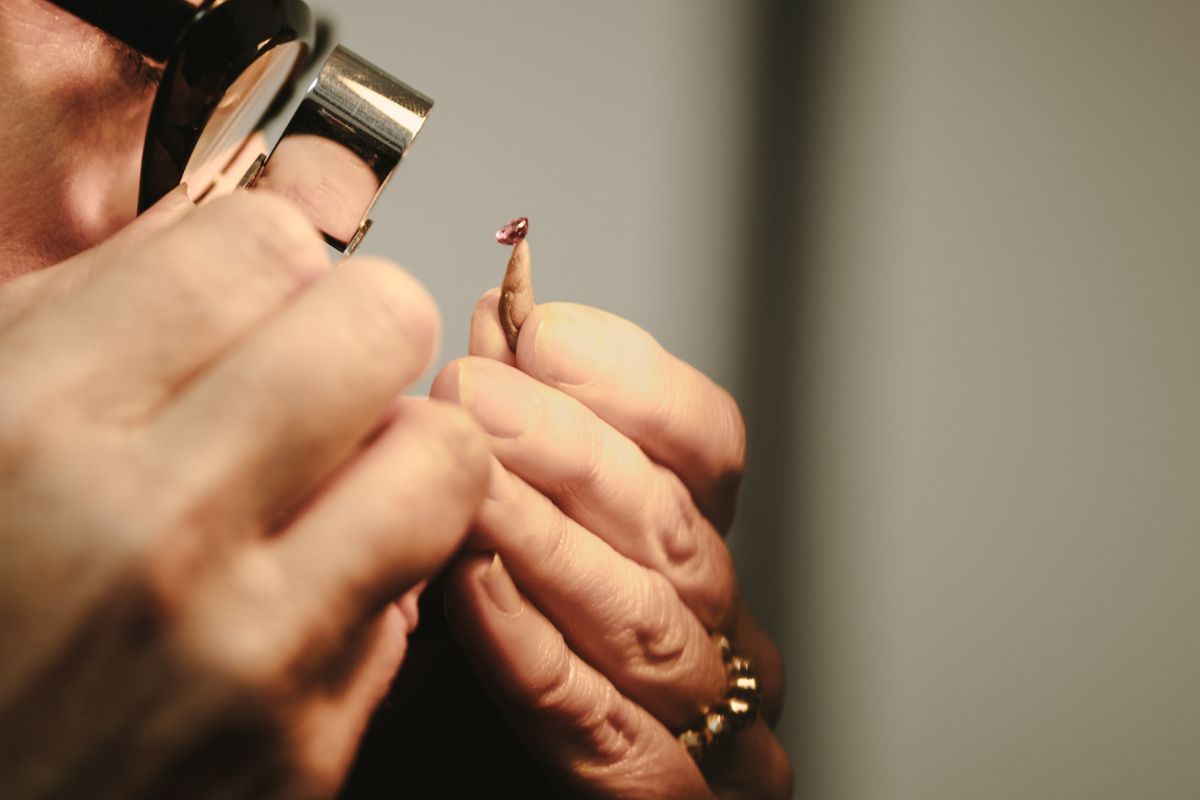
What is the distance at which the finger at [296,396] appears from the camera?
0.82 ft

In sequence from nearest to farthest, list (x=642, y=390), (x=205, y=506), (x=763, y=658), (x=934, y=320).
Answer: (x=205, y=506) < (x=642, y=390) < (x=763, y=658) < (x=934, y=320)

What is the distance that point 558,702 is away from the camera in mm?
448

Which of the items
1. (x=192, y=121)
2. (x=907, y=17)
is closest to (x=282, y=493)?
(x=192, y=121)

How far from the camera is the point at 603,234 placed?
0.75 metres

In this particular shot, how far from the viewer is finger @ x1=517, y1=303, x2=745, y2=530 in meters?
0.48

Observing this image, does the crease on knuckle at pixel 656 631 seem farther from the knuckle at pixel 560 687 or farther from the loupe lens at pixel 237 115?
the loupe lens at pixel 237 115

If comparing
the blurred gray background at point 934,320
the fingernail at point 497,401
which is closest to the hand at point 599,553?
the fingernail at point 497,401

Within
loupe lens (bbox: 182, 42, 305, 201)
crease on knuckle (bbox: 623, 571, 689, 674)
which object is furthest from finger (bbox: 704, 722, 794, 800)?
loupe lens (bbox: 182, 42, 305, 201)

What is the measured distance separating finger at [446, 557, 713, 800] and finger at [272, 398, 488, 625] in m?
0.12

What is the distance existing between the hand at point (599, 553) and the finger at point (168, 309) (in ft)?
0.51

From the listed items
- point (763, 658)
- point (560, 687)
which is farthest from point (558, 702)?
point (763, 658)

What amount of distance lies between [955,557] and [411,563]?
0.68 meters

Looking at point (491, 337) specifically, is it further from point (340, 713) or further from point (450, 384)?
point (340, 713)

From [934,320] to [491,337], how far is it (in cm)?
51
